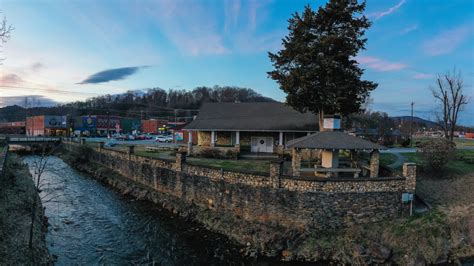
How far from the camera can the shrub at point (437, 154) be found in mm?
19016

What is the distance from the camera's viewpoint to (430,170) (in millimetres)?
19406

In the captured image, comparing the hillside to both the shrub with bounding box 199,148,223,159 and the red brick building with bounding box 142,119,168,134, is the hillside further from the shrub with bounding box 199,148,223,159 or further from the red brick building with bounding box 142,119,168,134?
the shrub with bounding box 199,148,223,159

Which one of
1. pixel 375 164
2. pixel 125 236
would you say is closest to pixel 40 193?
pixel 125 236

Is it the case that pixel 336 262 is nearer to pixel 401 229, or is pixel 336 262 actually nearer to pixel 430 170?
pixel 401 229

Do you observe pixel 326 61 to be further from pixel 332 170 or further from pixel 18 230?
pixel 18 230

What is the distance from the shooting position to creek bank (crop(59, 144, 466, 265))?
11.7 m

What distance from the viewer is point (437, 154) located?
19.1 m

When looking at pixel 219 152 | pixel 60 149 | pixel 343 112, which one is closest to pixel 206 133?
pixel 219 152

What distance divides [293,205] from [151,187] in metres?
12.4

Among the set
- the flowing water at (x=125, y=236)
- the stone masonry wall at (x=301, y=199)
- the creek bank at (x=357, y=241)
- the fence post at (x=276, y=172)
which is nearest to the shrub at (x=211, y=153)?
the flowing water at (x=125, y=236)

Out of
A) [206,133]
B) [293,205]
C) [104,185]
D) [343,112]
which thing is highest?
[343,112]

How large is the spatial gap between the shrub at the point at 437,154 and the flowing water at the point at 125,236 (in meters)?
14.2

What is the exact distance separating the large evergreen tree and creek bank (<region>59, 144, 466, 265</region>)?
10.4 meters

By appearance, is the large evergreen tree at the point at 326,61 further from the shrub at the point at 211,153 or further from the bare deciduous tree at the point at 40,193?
the bare deciduous tree at the point at 40,193
